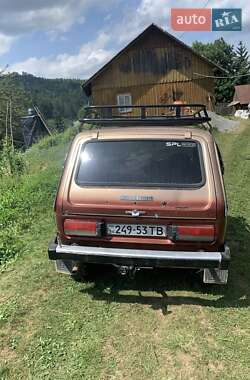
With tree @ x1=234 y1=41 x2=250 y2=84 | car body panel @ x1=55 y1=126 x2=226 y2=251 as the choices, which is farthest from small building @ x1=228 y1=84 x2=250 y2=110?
car body panel @ x1=55 y1=126 x2=226 y2=251

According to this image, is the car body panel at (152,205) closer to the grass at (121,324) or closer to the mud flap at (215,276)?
the mud flap at (215,276)

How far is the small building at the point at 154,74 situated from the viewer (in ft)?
101

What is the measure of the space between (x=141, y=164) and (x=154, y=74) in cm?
2803

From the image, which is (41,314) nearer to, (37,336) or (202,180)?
(37,336)

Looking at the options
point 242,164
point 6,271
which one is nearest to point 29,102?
point 242,164

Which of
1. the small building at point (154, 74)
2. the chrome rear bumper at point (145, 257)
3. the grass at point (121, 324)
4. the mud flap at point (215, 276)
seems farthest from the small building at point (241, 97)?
the chrome rear bumper at point (145, 257)

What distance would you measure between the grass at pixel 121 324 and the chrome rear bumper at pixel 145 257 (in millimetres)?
527

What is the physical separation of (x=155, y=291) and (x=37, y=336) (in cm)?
143

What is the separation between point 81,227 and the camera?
14.7ft

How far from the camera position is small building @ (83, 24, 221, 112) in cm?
3083

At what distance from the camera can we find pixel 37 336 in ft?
13.1

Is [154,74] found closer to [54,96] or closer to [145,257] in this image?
[145,257]

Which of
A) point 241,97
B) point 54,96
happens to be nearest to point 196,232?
point 241,97

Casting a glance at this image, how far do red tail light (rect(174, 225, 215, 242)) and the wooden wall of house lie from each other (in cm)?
2838
